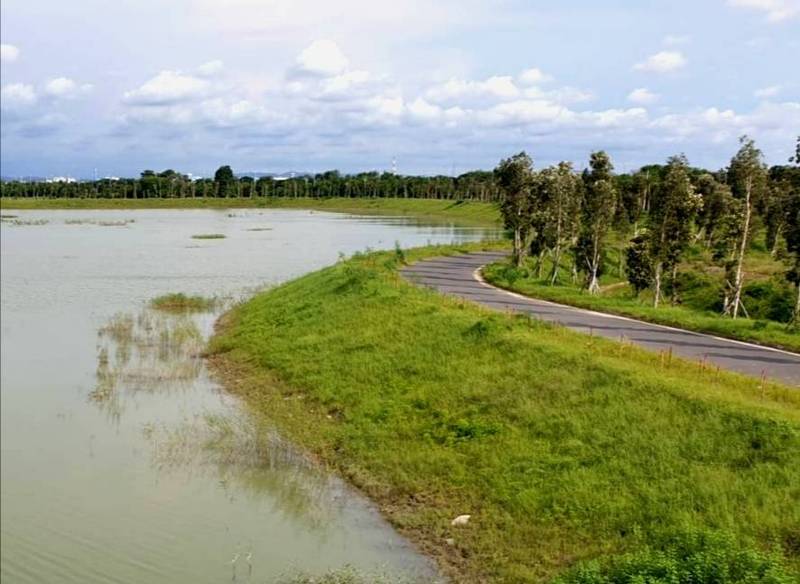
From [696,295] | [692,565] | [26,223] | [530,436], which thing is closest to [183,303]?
[530,436]

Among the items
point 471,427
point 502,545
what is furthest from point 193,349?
point 502,545

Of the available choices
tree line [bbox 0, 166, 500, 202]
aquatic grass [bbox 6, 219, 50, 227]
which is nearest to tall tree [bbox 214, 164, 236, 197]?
tree line [bbox 0, 166, 500, 202]

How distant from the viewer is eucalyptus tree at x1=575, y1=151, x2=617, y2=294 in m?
37.9

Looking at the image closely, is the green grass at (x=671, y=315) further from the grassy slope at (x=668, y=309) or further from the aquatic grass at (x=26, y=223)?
the aquatic grass at (x=26, y=223)

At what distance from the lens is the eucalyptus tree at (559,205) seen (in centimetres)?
4053

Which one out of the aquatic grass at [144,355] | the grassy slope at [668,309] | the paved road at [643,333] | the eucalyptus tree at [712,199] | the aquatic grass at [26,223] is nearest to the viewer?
the paved road at [643,333]

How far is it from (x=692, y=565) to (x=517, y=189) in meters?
37.0

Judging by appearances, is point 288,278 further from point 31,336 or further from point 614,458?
point 614,458

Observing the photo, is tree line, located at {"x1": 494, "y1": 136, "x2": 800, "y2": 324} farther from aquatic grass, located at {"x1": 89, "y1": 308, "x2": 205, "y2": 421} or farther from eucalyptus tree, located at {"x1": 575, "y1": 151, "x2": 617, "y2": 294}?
aquatic grass, located at {"x1": 89, "y1": 308, "x2": 205, "y2": 421}

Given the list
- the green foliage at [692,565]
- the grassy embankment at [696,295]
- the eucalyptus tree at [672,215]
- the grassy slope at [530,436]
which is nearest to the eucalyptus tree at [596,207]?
the grassy embankment at [696,295]

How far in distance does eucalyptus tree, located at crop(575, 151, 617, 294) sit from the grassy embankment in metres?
2.06

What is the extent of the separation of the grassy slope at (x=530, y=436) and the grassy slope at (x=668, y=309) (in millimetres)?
6084

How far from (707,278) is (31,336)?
3650 cm

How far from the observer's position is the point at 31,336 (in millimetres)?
29109
